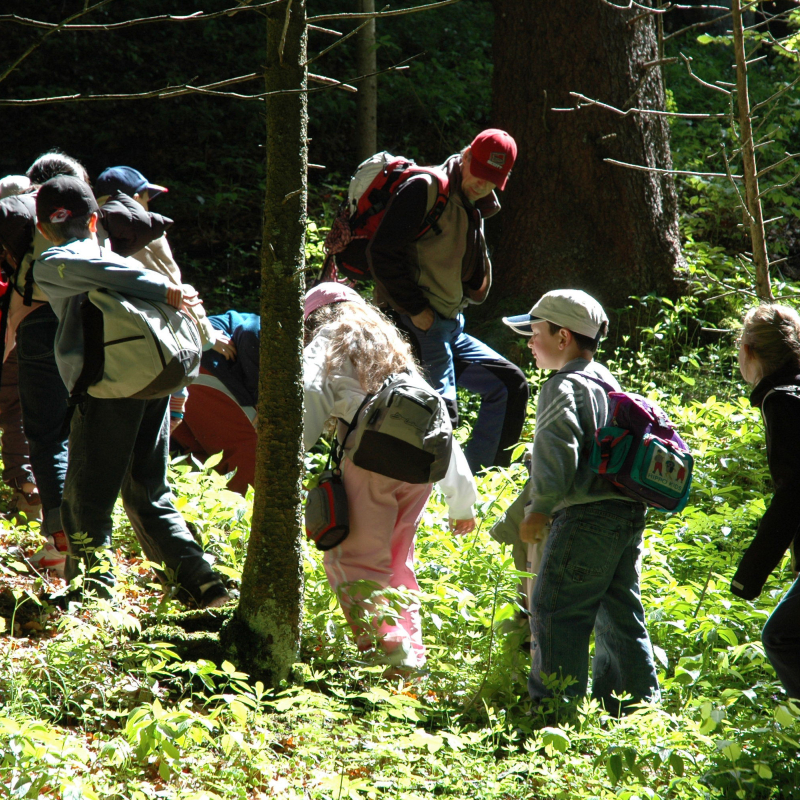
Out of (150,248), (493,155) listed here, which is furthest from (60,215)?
(493,155)

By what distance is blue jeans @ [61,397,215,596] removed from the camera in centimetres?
316

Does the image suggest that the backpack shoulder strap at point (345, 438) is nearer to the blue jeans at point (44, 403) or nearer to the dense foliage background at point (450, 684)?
the dense foliage background at point (450, 684)

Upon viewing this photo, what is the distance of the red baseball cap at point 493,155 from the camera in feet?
15.3

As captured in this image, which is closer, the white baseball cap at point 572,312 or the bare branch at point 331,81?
the bare branch at point 331,81

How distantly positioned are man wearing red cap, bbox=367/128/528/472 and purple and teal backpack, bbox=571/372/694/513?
181cm

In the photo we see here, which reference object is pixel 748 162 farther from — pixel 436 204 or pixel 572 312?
pixel 572 312

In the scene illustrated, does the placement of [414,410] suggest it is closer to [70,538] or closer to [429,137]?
[70,538]

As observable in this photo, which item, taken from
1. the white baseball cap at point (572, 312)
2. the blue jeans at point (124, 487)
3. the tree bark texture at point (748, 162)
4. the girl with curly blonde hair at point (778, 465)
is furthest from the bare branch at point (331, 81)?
the tree bark texture at point (748, 162)

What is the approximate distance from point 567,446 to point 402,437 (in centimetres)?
65

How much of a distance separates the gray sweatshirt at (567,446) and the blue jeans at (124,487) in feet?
4.96

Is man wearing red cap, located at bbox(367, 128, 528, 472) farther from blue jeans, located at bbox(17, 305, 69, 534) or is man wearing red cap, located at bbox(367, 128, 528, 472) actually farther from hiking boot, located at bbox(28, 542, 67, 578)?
hiking boot, located at bbox(28, 542, 67, 578)

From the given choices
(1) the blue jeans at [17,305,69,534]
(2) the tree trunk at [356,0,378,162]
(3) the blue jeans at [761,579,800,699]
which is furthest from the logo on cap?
(2) the tree trunk at [356,0,378,162]

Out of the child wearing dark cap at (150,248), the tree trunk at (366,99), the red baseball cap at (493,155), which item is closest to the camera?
the child wearing dark cap at (150,248)

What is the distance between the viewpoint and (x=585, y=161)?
7965 millimetres
